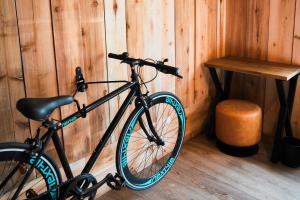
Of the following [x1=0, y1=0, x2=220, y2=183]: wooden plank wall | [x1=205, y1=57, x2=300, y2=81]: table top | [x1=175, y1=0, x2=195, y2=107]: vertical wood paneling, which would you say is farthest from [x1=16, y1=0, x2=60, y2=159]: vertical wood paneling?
[x1=205, y1=57, x2=300, y2=81]: table top

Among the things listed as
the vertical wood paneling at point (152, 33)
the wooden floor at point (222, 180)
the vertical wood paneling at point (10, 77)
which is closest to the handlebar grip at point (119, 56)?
the vertical wood paneling at point (152, 33)

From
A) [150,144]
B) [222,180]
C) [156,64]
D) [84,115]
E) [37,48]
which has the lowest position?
[222,180]

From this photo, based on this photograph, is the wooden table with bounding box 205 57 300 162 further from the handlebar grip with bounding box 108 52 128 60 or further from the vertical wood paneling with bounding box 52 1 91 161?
the vertical wood paneling with bounding box 52 1 91 161

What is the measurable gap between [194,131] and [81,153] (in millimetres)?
1239

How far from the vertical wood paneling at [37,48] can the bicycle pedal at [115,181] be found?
488 mm

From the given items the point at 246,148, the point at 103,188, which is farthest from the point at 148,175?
the point at 246,148

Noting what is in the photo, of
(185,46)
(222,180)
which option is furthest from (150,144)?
(185,46)

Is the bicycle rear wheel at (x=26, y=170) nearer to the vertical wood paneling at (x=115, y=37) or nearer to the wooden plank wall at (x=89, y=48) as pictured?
the wooden plank wall at (x=89, y=48)

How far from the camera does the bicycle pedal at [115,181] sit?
78.4 inches

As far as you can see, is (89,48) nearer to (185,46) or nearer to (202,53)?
(185,46)

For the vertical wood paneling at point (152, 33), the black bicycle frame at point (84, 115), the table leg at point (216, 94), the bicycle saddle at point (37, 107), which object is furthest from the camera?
the table leg at point (216, 94)

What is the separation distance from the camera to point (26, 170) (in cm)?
158

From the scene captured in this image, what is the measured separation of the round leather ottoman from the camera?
2678 mm

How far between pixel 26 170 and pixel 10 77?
1.54 feet
